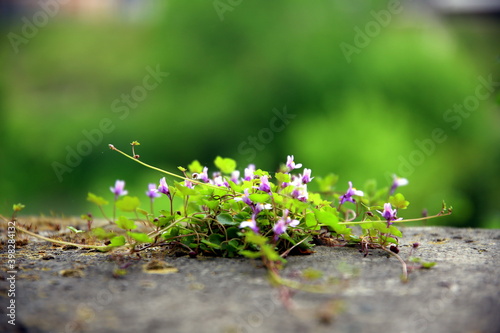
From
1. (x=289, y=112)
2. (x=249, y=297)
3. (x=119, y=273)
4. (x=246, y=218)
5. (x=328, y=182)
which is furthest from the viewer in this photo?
(x=289, y=112)

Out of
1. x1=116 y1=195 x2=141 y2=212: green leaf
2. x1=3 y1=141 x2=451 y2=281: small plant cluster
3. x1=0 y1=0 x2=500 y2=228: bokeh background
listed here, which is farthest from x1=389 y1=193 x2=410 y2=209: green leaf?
x1=0 y1=0 x2=500 y2=228: bokeh background

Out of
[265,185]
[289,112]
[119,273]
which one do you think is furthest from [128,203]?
[289,112]

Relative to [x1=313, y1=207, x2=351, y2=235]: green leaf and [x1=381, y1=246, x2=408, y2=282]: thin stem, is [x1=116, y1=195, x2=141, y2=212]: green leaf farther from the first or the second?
[x1=381, y1=246, x2=408, y2=282]: thin stem

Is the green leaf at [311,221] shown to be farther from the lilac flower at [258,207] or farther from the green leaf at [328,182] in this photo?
→ the green leaf at [328,182]

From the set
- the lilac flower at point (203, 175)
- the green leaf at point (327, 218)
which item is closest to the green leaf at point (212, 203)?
the lilac flower at point (203, 175)

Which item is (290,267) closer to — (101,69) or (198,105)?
(198,105)

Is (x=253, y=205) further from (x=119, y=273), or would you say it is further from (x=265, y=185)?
(x=119, y=273)
